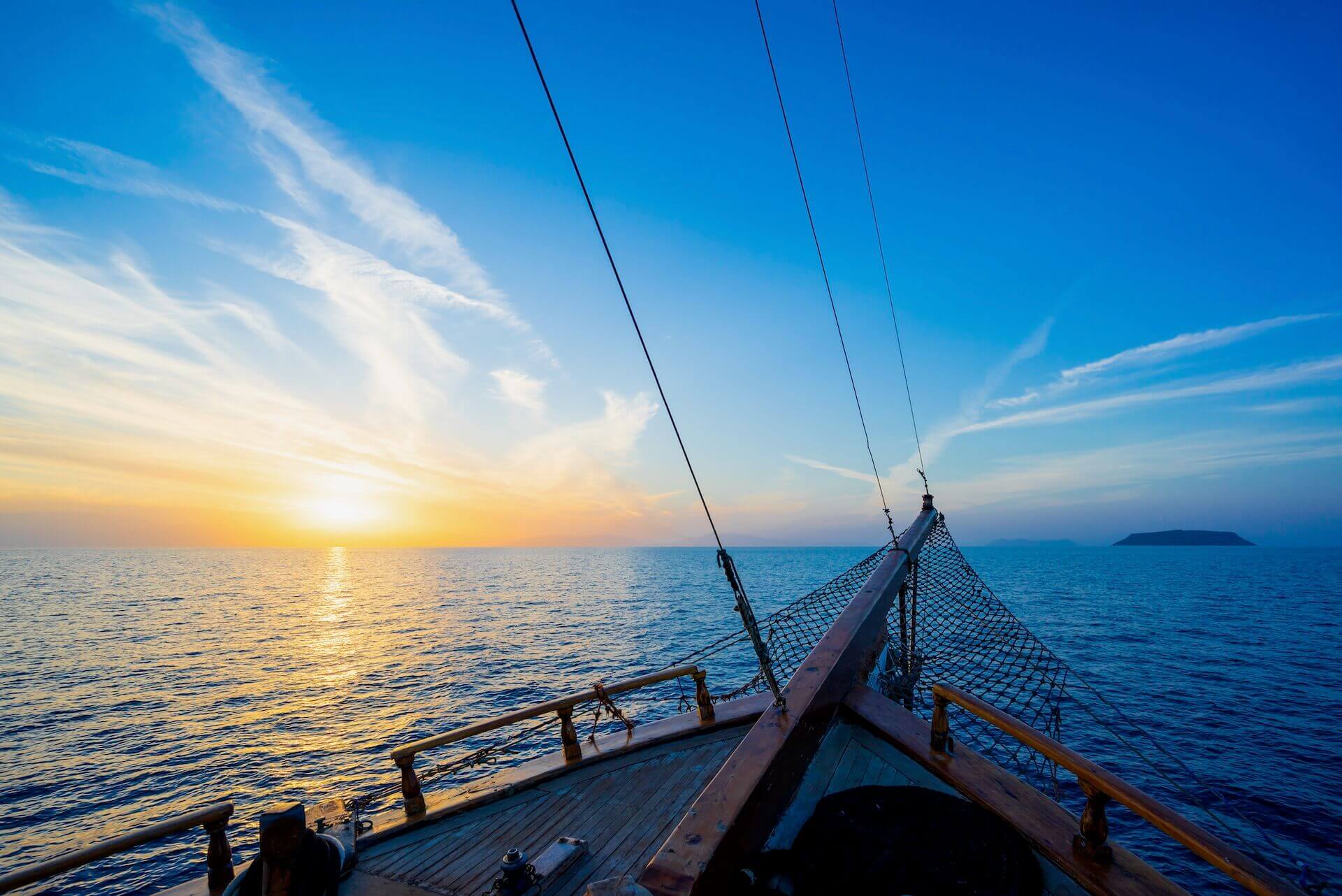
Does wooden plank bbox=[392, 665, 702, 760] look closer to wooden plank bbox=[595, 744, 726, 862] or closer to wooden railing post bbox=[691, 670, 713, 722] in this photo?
wooden railing post bbox=[691, 670, 713, 722]

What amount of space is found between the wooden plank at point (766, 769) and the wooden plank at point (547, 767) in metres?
2.31

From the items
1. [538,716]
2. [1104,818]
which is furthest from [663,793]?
[1104,818]

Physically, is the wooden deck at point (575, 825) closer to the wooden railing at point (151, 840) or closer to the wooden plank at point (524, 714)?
the wooden plank at point (524, 714)

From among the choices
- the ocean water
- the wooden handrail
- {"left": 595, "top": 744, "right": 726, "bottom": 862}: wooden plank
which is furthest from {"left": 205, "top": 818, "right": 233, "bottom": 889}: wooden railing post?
the wooden handrail

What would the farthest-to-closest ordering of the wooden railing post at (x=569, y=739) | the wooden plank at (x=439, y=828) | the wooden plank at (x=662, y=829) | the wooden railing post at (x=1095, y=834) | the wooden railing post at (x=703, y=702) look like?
the wooden railing post at (x=703, y=702)
the wooden railing post at (x=569, y=739)
the wooden plank at (x=439, y=828)
the wooden plank at (x=662, y=829)
the wooden railing post at (x=1095, y=834)

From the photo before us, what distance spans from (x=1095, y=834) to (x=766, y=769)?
2.33 metres

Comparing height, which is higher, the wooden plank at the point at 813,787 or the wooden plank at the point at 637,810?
the wooden plank at the point at 813,787

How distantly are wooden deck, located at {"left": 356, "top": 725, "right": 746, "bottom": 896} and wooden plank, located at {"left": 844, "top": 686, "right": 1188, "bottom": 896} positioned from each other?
7.17ft

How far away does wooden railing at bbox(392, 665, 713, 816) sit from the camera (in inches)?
228

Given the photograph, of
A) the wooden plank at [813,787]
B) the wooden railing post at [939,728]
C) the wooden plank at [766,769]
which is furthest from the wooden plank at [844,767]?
the wooden railing post at [939,728]

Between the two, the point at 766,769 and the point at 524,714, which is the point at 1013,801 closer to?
the point at 766,769

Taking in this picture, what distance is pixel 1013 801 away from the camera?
13.5 ft

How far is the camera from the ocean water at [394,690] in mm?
14633

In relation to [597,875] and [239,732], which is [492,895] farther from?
[239,732]
